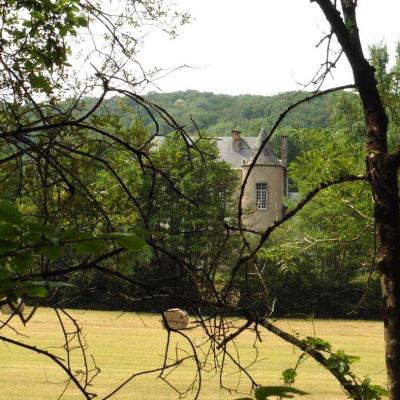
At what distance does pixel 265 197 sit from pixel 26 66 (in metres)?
47.5

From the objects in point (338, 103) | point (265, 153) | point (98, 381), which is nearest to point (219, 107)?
point (265, 153)

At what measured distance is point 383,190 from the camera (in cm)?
270

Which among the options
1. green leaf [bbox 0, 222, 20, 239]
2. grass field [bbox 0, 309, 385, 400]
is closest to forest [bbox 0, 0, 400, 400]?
green leaf [bbox 0, 222, 20, 239]

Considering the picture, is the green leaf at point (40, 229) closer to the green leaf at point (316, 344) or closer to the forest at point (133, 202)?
the forest at point (133, 202)

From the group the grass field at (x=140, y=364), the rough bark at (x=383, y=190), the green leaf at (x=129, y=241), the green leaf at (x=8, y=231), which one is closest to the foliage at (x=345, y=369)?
the rough bark at (x=383, y=190)

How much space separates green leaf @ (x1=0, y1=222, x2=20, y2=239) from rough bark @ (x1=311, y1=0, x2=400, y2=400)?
6.23 feet

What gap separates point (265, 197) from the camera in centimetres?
4984

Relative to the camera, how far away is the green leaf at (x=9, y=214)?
99cm

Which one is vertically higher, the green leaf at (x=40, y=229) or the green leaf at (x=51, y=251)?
the green leaf at (x=40, y=229)

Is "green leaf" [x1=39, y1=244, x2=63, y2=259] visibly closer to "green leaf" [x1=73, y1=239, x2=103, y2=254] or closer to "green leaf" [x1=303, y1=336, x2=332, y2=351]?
"green leaf" [x1=73, y1=239, x2=103, y2=254]

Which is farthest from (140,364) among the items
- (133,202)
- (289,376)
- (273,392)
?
(273,392)

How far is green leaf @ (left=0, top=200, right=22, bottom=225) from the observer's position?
995 mm

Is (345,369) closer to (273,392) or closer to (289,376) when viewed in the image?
(289,376)

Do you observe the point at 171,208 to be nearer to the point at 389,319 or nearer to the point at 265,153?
the point at 265,153
